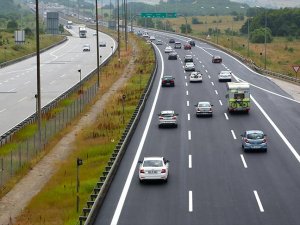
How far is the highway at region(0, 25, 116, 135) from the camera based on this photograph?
6641cm

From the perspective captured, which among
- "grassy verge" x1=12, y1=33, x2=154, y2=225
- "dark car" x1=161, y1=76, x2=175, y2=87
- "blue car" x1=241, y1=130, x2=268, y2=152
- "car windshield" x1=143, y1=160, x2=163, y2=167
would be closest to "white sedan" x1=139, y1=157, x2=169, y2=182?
"car windshield" x1=143, y1=160, x2=163, y2=167

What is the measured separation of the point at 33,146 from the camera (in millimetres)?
47688

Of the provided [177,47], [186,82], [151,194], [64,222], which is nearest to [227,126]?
[151,194]

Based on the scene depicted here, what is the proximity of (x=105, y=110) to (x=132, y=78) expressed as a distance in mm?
27237

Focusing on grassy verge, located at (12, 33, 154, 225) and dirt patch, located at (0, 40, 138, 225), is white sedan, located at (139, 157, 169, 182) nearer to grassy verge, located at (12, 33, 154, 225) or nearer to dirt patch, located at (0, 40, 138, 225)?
grassy verge, located at (12, 33, 154, 225)

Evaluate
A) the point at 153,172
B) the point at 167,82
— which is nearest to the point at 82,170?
the point at 153,172

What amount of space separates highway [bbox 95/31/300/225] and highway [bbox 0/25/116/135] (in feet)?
39.9

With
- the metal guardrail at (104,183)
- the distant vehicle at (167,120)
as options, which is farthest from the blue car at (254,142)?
the distant vehicle at (167,120)

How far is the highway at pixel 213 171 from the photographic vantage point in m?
30.7

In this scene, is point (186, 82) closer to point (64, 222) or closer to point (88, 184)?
point (88, 184)

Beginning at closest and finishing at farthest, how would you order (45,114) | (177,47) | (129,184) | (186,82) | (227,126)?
(129,184) < (227,126) < (45,114) < (186,82) < (177,47)

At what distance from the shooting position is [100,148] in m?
48.6

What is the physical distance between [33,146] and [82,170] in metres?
6.36

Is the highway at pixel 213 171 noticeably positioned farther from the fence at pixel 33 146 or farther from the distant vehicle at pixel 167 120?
the fence at pixel 33 146
